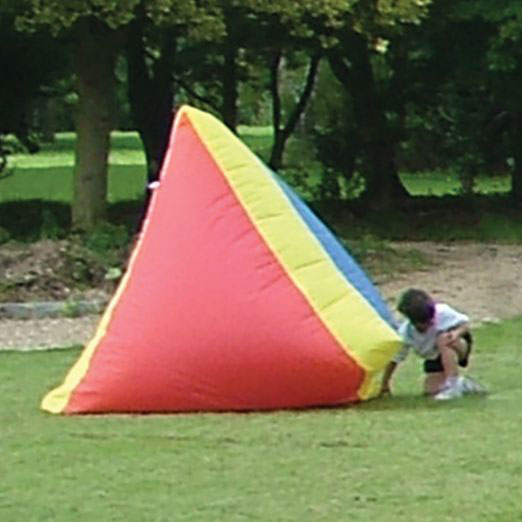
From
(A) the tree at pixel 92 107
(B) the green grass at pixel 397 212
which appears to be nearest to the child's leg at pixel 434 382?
(A) the tree at pixel 92 107

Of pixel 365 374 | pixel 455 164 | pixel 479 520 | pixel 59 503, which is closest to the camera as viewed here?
pixel 479 520

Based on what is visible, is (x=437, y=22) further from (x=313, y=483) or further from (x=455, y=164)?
(x=313, y=483)

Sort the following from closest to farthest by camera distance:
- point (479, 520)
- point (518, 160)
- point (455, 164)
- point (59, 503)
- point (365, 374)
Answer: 1. point (479, 520)
2. point (59, 503)
3. point (365, 374)
4. point (518, 160)
5. point (455, 164)

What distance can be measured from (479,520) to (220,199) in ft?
13.6

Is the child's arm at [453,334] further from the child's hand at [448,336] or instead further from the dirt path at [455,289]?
the dirt path at [455,289]

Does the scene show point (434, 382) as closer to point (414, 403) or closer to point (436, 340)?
point (414, 403)

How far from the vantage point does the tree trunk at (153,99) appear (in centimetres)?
2616

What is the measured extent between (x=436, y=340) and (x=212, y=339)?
128 centimetres

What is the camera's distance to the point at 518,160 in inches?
1097

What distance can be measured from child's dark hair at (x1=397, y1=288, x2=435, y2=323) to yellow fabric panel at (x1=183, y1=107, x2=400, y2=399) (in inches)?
5.9

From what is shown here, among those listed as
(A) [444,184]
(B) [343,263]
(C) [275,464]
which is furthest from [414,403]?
(A) [444,184]

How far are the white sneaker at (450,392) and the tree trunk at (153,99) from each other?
14.9m

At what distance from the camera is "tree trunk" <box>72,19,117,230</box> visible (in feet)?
70.5

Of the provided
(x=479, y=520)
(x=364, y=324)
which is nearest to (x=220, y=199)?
(x=364, y=324)
